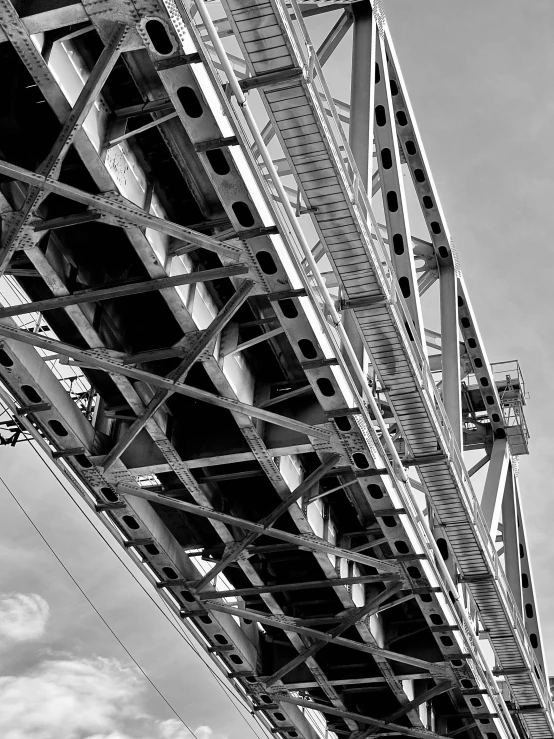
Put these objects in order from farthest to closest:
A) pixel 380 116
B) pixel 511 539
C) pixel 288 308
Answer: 1. pixel 511 539
2. pixel 380 116
3. pixel 288 308

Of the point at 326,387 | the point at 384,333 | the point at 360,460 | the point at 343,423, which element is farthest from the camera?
the point at 360,460

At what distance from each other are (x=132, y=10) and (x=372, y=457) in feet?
33.2

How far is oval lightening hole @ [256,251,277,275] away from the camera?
17.2 m

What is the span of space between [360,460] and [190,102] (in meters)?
8.52

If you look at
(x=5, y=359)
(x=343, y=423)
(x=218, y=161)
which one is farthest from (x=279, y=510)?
(x=218, y=161)

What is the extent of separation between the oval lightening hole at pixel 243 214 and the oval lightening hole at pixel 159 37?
2764 millimetres

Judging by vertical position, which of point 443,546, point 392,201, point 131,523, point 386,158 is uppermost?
point 386,158

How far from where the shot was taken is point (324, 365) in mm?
18797

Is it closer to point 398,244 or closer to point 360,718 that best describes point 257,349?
point 398,244

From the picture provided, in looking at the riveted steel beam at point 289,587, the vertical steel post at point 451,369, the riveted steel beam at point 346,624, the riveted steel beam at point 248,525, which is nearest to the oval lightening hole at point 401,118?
the vertical steel post at point 451,369

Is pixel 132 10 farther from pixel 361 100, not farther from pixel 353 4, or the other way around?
pixel 353 4

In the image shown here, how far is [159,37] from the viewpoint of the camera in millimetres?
14352

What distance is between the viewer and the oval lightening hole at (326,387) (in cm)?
1922

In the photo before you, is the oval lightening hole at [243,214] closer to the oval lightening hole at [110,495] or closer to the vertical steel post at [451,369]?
the oval lightening hole at [110,495]
